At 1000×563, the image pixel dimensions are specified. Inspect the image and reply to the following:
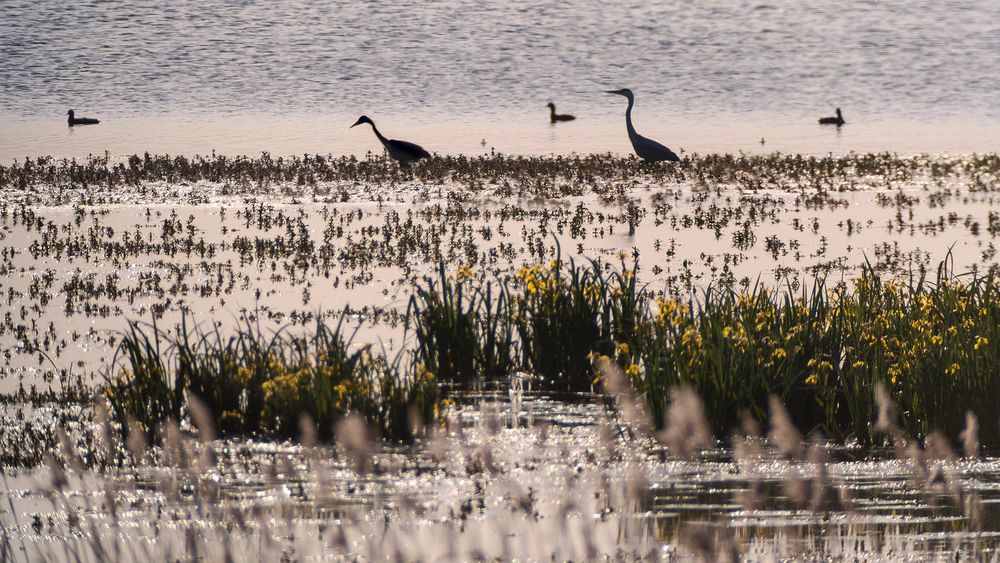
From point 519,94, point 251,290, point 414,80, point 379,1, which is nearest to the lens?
point 251,290

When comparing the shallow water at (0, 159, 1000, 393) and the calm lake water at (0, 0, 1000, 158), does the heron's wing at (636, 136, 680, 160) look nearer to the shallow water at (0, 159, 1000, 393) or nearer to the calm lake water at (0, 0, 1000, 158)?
the shallow water at (0, 159, 1000, 393)

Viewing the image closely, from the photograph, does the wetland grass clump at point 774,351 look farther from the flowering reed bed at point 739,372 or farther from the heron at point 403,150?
the heron at point 403,150

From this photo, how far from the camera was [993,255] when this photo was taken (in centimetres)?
1672

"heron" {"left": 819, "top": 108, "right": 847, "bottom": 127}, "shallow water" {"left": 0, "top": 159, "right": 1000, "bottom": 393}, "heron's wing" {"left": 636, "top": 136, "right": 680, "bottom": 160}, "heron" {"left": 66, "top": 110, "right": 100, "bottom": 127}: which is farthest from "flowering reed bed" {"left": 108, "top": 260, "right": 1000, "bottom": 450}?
"heron" {"left": 66, "top": 110, "right": 100, "bottom": 127}

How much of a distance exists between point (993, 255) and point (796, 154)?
54.7ft

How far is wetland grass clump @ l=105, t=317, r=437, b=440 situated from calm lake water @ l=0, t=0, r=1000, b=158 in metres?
26.8

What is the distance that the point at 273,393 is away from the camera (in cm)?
813

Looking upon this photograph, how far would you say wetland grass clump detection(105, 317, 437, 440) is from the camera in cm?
798

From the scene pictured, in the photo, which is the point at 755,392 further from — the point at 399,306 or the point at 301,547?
the point at 399,306

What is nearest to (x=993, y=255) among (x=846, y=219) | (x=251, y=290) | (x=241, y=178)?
(x=846, y=219)

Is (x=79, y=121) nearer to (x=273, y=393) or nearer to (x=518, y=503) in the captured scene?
(x=273, y=393)

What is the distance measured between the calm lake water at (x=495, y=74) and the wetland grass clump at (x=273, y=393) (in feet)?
87.8

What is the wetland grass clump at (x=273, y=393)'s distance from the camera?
798cm

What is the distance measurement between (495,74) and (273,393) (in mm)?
54103
